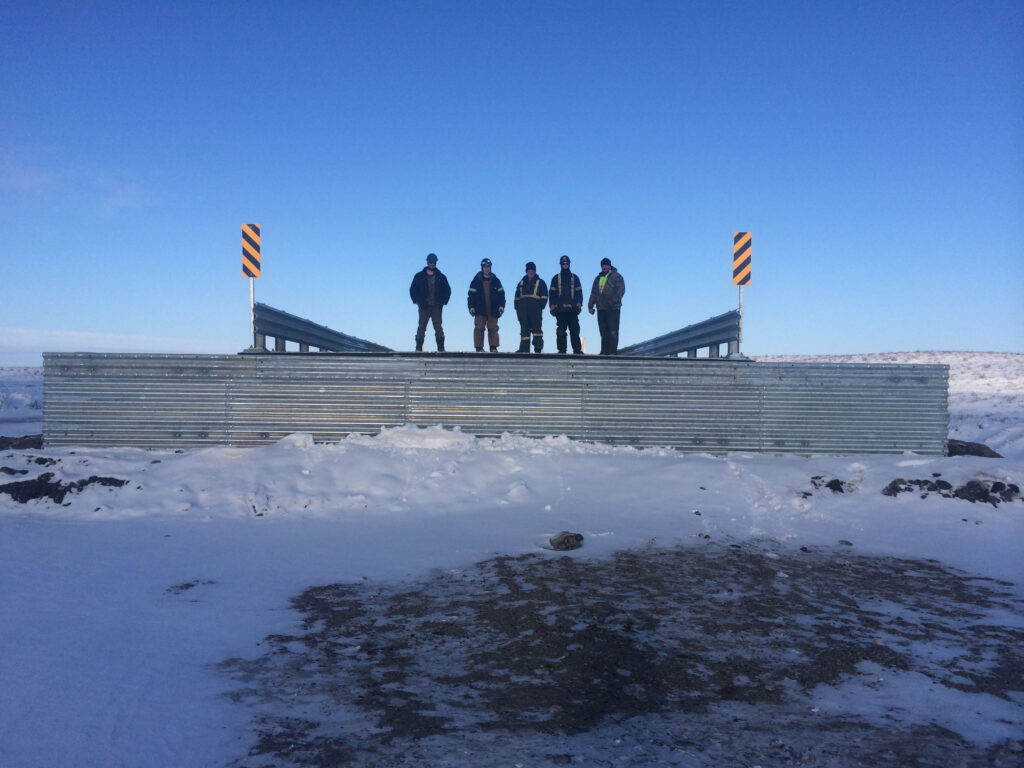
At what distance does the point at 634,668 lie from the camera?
163 inches

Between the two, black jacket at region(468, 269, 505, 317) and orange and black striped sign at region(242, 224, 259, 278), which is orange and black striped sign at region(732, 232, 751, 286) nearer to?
black jacket at region(468, 269, 505, 317)

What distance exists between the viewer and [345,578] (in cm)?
607

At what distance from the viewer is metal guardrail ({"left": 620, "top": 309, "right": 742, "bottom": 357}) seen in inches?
474

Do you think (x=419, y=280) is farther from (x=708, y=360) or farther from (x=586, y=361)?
(x=708, y=360)

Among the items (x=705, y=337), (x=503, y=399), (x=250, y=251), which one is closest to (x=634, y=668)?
(x=503, y=399)

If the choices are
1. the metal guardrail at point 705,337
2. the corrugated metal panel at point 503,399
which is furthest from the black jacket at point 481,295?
the metal guardrail at point 705,337

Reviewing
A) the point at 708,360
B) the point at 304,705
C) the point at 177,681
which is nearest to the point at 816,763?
the point at 304,705

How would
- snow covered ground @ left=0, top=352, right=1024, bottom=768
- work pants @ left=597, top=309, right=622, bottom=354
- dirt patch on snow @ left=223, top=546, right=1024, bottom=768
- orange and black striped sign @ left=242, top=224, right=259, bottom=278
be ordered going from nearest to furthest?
dirt patch on snow @ left=223, top=546, right=1024, bottom=768
snow covered ground @ left=0, top=352, right=1024, bottom=768
orange and black striped sign @ left=242, top=224, right=259, bottom=278
work pants @ left=597, top=309, right=622, bottom=354

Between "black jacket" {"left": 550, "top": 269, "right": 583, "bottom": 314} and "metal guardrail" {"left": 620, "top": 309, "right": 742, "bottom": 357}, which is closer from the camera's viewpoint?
"metal guardrail" {"left": 620, "top": 309, "right": 742, "bottom": 357}

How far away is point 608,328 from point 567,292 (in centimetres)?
106

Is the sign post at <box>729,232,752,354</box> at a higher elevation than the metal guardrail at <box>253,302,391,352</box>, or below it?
higher

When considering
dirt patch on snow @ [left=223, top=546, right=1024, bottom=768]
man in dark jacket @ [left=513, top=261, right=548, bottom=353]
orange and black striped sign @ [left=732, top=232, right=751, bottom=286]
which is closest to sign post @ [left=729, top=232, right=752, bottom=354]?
orange and black striped sign @ [left=732, top=232, right=751, bottom=286]

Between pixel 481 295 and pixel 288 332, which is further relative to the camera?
pixel 481 295

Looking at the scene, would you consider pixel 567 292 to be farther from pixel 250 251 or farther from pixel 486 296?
pixel 250 251
